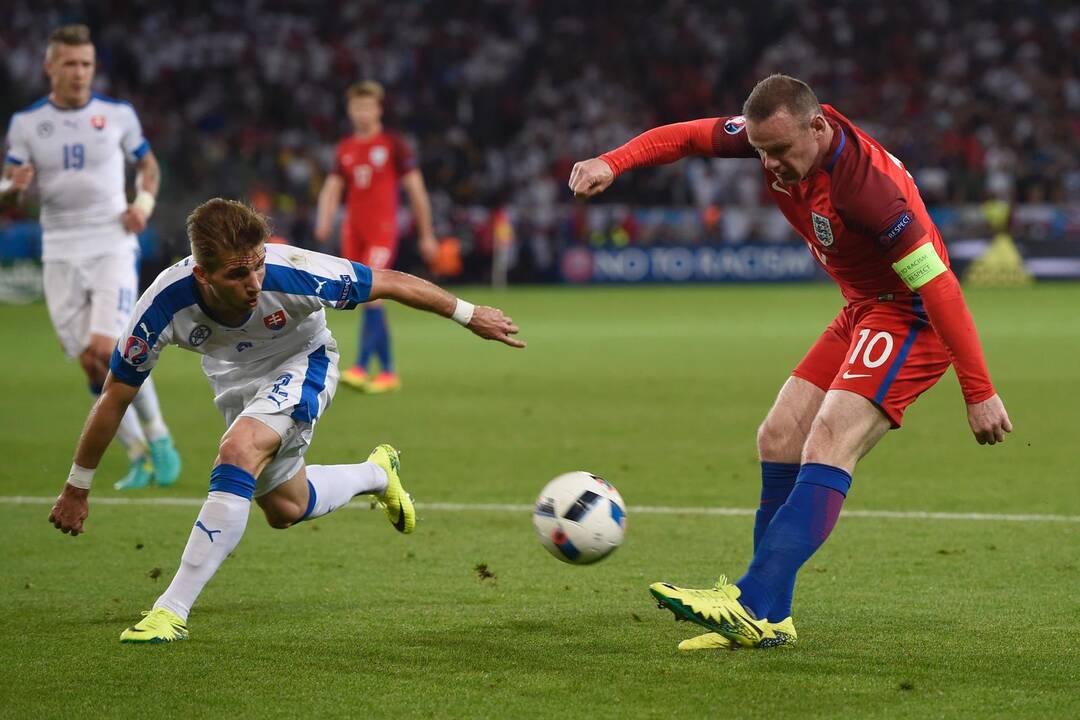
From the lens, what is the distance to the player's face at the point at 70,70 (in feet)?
27.3

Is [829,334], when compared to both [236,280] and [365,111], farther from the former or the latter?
[365,111]

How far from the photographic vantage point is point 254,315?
511cm

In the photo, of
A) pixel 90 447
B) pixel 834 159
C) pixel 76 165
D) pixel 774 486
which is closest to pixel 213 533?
pixel 90 447

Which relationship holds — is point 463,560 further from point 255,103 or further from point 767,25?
point 767,25

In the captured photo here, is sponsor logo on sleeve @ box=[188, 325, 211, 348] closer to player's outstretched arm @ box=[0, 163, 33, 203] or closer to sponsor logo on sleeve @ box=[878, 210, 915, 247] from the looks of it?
sponsor logo on sleeve @ box=[878, 210, 915, 247]

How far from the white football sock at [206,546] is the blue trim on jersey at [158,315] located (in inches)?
19.9

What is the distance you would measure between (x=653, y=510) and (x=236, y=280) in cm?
335

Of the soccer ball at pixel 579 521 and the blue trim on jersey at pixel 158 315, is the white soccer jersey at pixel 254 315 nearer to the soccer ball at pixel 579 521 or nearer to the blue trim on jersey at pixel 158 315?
the blue trim on jersey at pixel 158 315

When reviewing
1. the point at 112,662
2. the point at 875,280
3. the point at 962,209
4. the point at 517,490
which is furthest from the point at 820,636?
the point at 962,209

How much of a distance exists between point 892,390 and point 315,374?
2077mm

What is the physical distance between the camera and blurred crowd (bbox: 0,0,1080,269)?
2980cm

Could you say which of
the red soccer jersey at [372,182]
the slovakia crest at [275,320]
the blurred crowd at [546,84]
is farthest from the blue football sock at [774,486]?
the blurred crowd at [546,84]

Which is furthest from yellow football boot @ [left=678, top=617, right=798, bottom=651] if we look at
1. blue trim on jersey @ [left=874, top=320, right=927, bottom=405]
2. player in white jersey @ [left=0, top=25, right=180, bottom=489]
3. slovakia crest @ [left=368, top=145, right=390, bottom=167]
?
slovakia crest @ [left=368, top=145, right=390, bottom=167]

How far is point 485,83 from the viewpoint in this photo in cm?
3328
